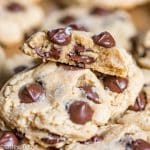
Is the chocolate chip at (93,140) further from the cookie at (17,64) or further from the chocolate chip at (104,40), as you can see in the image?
the cookie at (17,64)

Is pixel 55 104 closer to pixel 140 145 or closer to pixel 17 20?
pixel 140 145

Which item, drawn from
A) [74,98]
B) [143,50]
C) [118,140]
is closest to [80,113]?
[74,98]

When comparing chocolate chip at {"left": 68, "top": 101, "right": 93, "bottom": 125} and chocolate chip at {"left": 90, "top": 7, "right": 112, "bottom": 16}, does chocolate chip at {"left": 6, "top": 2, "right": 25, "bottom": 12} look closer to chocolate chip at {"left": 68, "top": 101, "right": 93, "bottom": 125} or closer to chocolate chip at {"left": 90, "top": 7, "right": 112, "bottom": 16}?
chocolate chip at {"left": 90, "top": 7, "right": 112, "bottom": 16}

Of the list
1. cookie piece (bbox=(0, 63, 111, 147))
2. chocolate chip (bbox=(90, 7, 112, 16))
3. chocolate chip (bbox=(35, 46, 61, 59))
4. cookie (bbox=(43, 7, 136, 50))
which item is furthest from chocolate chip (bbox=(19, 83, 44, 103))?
chocolate chip (bbox=(90, 7, 112, 16))

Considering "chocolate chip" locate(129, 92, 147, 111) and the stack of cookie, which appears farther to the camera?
"chocolate chip" locate(129, 92, 147, 111)

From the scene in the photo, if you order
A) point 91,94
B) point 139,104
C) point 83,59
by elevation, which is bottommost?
point 139,104

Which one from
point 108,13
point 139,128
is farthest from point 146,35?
point 139,128

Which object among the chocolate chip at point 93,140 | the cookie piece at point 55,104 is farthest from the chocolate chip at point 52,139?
the chocolate chip at point 93,140
